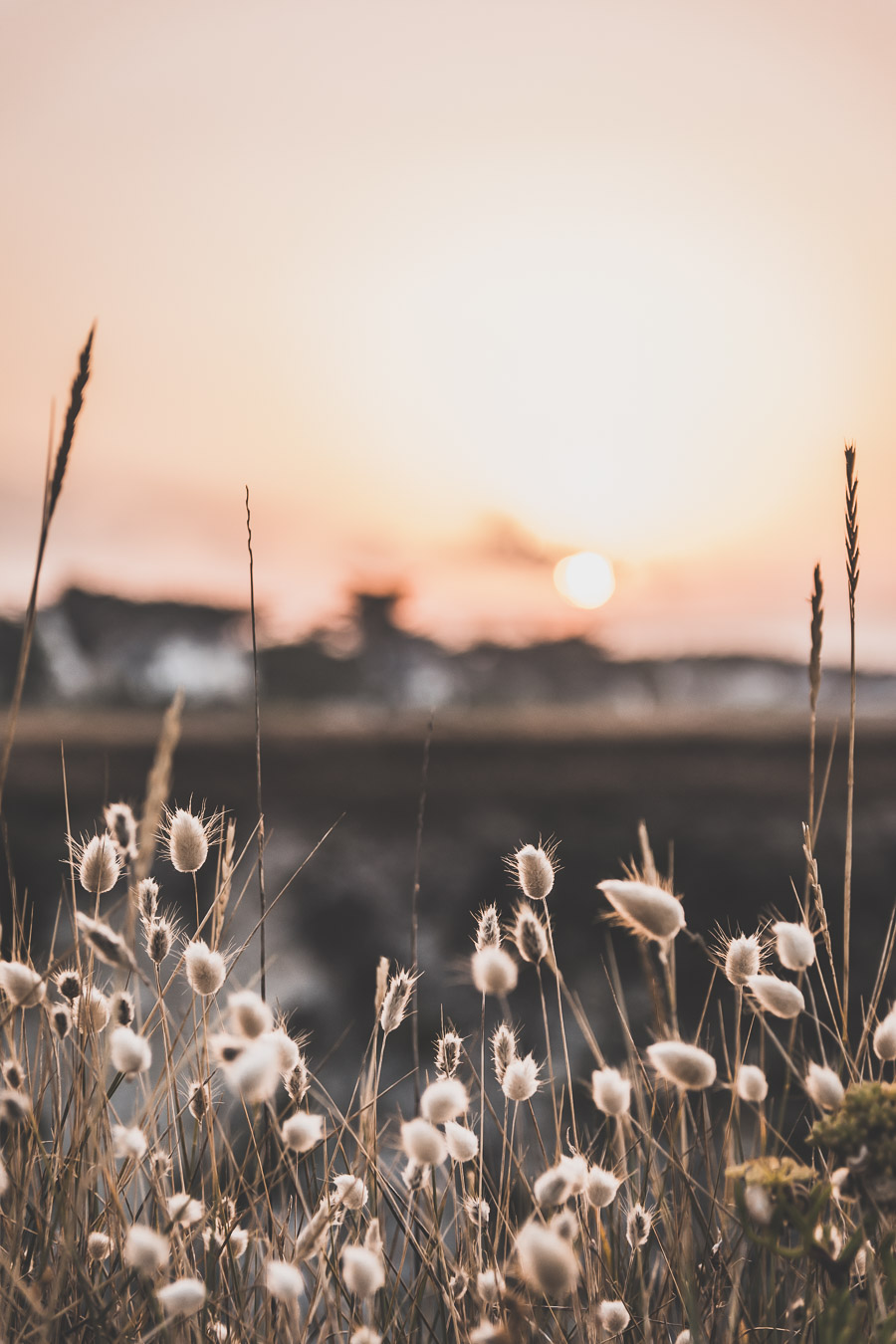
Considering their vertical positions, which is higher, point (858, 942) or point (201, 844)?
point (201, 844)

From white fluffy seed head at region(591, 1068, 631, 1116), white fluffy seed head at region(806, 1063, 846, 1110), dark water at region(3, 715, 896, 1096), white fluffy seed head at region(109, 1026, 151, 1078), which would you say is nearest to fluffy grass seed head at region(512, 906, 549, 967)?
white fluffy seed head at region(591, 1068, 631, 1116)

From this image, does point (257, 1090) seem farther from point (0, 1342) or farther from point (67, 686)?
point (67, 686)

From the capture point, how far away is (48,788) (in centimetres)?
778

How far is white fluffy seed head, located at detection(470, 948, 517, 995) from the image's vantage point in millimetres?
686

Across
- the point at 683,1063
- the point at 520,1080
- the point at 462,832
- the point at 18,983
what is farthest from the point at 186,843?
the point at 462,832

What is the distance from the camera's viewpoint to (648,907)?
0.73 meters

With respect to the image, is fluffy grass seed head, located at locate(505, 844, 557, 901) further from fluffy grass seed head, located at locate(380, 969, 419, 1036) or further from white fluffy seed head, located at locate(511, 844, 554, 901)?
fluffy grass seed head, located at locate(380, 969, 419, 1036)

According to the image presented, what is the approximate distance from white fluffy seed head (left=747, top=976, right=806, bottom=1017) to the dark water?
13.4ft

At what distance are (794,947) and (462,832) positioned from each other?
6.97 meters

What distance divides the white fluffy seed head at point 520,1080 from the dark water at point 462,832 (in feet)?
12.6

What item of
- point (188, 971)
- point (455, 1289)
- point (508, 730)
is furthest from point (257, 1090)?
point (508, 730)

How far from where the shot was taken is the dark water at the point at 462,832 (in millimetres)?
6188

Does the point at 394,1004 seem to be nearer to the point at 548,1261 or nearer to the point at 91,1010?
the point at 91,1010

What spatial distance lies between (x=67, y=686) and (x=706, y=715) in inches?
360
